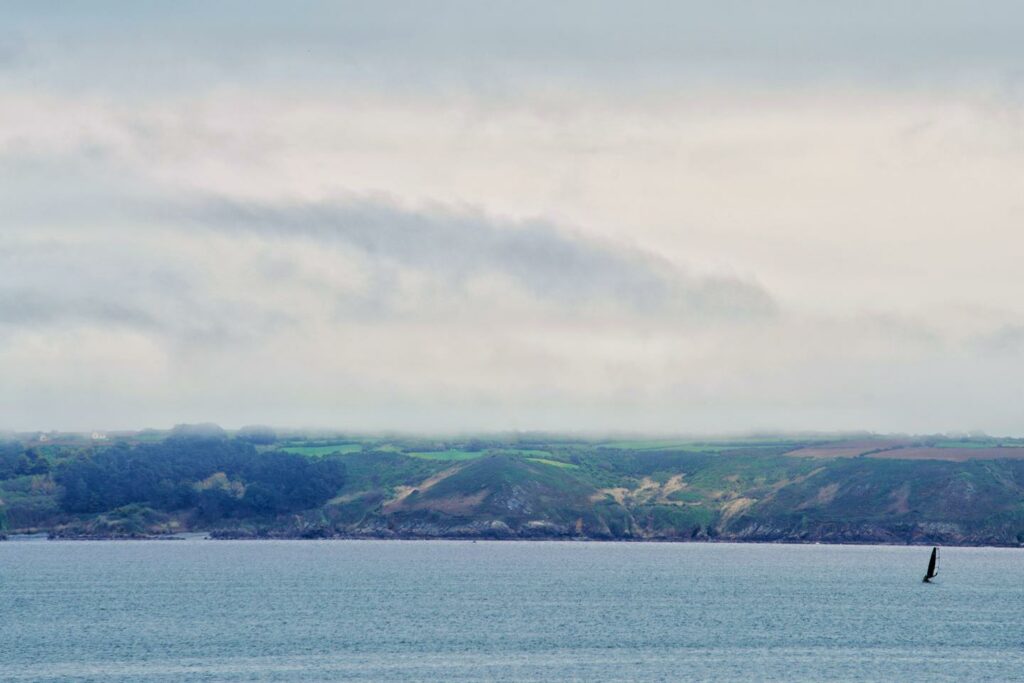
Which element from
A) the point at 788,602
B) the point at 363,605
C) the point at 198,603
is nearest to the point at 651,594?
the point at 788,602

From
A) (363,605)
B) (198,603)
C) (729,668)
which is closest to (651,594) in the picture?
(363,605)

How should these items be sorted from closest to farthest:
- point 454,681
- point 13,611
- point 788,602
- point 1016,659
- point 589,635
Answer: point 454,681, point 1016,659, point 589,635, point 13,611, point 788,602

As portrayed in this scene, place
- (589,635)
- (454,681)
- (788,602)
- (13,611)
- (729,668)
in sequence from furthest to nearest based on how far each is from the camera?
(788,602) → (13,611) → (589,635) → (729,668) → (454,681)

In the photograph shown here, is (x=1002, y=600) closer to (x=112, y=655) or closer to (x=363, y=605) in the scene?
(x=363, y=605)

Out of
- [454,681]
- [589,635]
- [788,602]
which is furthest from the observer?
[788,602]

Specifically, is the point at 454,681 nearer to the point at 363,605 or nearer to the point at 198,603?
the point at 363,605

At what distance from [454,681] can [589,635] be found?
3352 cm

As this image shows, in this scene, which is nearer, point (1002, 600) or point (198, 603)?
point (198, 603)

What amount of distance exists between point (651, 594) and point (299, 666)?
84311mm

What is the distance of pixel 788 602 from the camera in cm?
18362

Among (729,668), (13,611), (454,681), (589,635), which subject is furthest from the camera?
(13,611)

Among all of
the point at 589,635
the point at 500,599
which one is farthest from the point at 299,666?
the point at 500,599

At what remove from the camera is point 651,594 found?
194000mm

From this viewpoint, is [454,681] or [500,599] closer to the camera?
[454,681]
